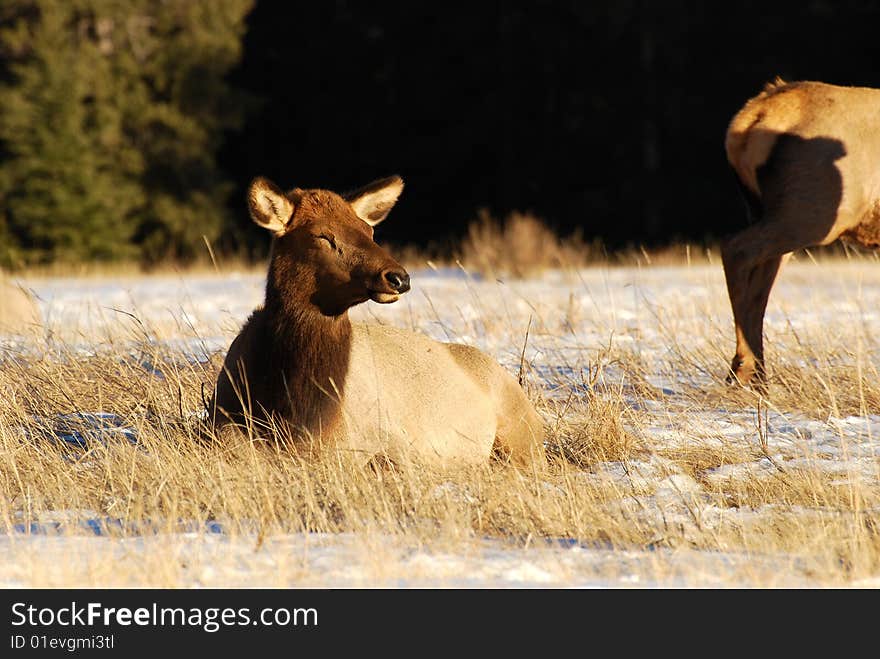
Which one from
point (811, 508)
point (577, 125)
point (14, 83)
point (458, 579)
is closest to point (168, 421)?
point (458, 579)

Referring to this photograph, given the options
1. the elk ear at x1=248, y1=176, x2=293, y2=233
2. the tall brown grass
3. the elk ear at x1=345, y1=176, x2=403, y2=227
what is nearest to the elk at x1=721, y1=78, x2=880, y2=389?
the tall brown grass

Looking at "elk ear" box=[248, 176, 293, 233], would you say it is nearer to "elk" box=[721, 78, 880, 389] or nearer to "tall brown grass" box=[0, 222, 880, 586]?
"tall brown grass" box=[0, 222, 880, 586]

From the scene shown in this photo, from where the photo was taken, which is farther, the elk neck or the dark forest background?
the dark forest background

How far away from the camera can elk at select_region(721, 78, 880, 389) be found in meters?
7.51

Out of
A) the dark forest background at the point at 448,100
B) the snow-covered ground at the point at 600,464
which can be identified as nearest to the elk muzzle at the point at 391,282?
the snow-covered ground at the point at 600,464

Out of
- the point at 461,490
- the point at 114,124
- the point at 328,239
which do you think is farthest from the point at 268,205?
the point at 114,124

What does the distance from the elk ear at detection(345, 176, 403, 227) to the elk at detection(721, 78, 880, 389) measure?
2.43 m

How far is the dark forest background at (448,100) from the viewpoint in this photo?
2848 centimetres

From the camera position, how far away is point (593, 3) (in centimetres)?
2911

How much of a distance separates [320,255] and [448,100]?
81.2ft

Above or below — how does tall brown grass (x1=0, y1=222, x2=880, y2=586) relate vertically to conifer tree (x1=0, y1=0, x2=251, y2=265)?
above

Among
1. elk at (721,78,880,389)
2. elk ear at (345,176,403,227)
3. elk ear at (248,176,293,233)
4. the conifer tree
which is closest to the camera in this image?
elk ear at (248,176,293,233)

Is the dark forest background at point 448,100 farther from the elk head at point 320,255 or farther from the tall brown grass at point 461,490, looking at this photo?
the elk head at point 320,255

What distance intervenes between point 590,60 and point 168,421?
24801 millimetres
